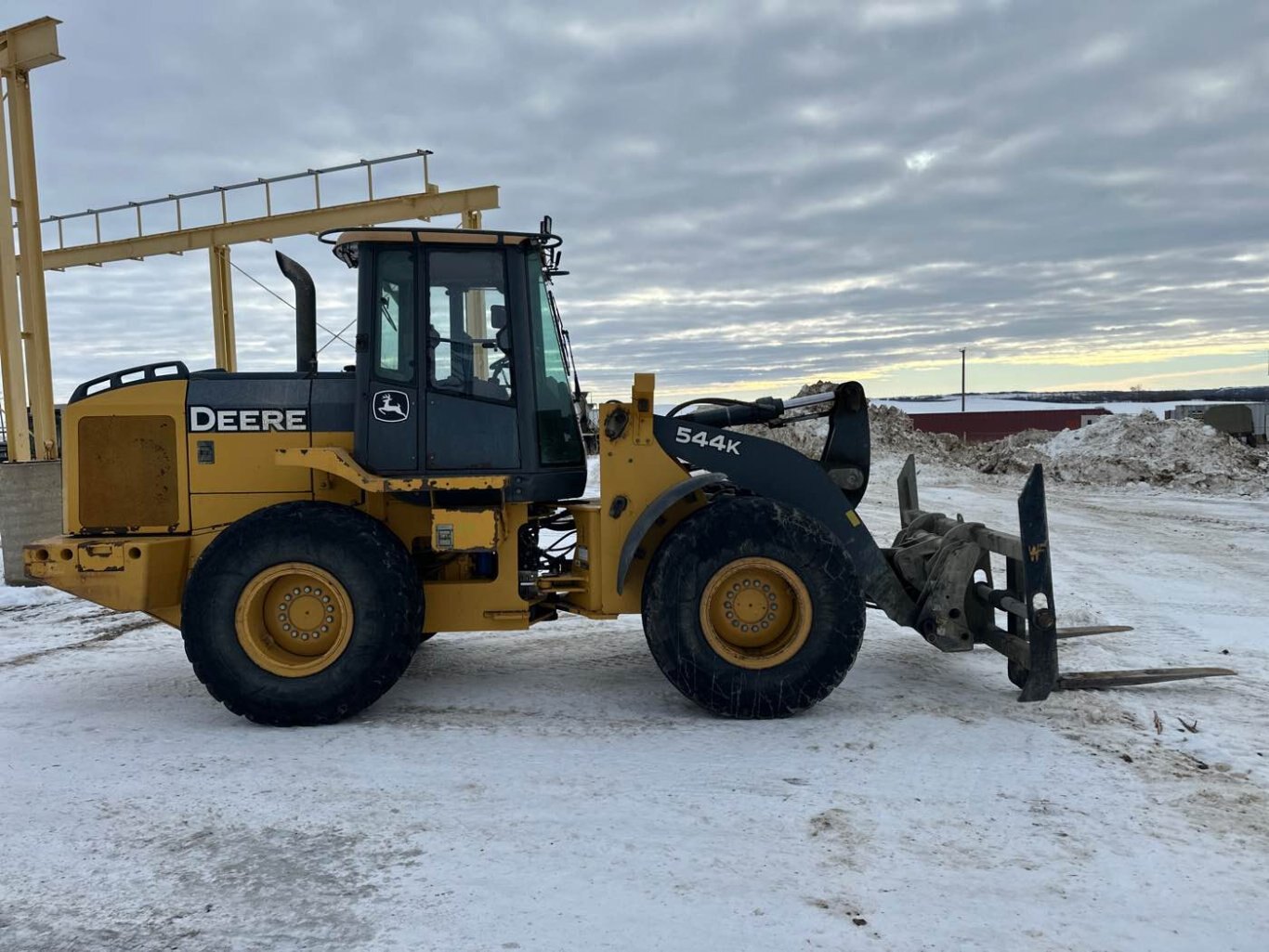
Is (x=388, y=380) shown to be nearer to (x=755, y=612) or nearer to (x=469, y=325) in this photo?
(x=469, y=325)

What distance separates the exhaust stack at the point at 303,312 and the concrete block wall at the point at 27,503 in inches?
231

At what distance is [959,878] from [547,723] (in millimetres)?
2403

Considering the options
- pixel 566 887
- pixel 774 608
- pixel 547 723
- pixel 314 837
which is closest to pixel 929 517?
pixel 774 608

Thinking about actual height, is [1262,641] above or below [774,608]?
below

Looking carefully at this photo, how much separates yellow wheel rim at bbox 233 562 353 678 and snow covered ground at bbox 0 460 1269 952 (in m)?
0.40

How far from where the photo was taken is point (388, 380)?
5.22m

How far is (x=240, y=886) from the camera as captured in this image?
3.29 metres

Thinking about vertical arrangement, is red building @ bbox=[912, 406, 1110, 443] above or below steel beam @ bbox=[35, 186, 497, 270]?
below

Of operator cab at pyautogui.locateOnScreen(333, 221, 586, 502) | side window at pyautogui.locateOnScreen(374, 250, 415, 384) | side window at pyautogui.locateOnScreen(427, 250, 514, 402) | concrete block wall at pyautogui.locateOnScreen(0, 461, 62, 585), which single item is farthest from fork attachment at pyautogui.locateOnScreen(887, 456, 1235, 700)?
concrete block wall at pyautogui.locateOnScreen(0, 461, 62, 585)

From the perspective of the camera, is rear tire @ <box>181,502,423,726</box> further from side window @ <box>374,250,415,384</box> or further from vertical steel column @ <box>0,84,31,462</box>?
vertical steel column @ <box>0,84,31,462</box>

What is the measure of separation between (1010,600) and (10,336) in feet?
37.9

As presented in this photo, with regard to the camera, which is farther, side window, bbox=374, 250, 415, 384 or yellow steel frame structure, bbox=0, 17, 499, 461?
yellow steel frame structure, bbox=0, 17, 499, 461

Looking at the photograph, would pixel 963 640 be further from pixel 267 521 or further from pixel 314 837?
pixel 267 521

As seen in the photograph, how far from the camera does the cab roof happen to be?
204 inches
